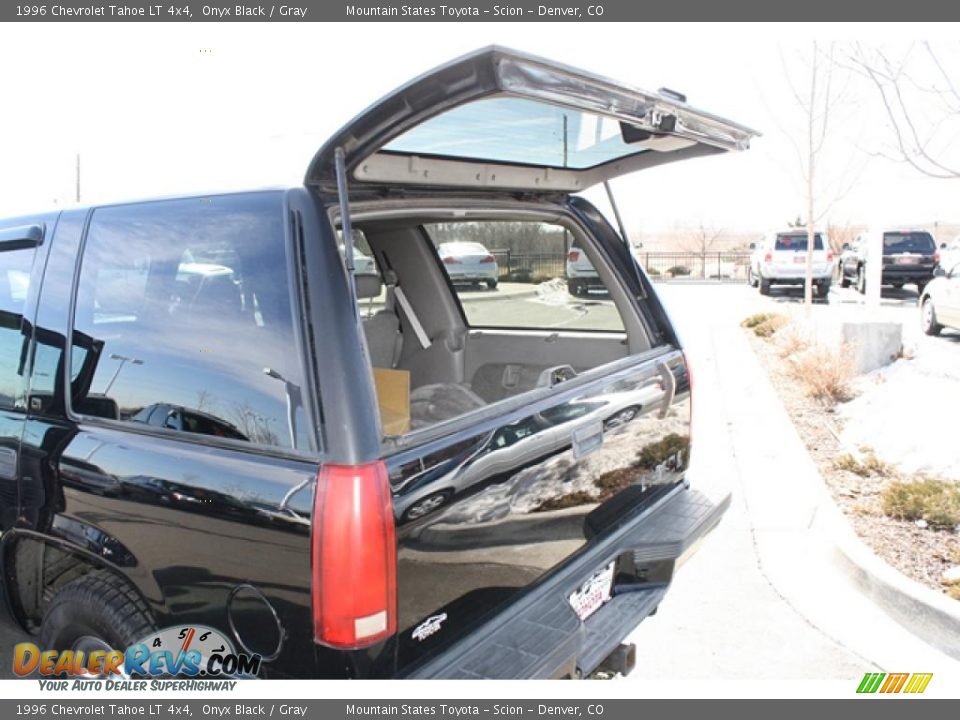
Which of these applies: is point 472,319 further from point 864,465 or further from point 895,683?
point 864,465

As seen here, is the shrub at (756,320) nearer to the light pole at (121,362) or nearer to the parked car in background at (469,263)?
the parked car in background at (469,263)

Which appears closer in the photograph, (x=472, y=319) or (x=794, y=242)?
(x=472, y=319)

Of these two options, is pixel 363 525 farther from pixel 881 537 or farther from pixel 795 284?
pixel 795 284

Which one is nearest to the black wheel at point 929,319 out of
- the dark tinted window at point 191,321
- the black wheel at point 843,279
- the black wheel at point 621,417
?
the black wheel at point 621,417

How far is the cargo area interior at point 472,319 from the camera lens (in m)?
3.80

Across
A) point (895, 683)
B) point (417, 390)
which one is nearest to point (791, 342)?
point (895, 683)

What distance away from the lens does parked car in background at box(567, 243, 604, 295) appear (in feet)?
12.2

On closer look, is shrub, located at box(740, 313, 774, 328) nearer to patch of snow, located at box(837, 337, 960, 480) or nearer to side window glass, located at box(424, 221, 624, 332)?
patch of snow, located at box(837, 337, 960, 480)

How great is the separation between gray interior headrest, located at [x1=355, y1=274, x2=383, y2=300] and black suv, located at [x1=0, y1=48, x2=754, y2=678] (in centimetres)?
53

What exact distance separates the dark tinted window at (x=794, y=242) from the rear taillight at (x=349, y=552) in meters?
20.9

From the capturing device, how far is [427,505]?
2.04 m

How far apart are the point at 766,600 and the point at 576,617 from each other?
2.01 m

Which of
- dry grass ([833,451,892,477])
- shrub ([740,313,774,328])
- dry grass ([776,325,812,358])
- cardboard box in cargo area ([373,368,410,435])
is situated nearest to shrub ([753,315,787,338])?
shrub ([740,313,774,328])

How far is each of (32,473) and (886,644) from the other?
3.71m
